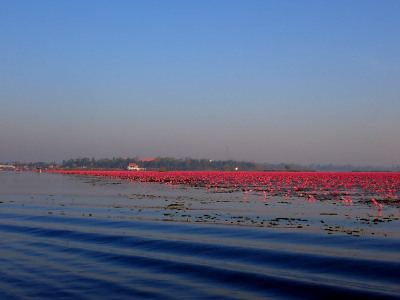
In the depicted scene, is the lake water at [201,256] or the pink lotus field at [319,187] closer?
the lake water at [201,256]

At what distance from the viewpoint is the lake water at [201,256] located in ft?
29.5

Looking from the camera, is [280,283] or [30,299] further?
[280,283]

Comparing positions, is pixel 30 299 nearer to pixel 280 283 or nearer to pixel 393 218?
pixel 280 283

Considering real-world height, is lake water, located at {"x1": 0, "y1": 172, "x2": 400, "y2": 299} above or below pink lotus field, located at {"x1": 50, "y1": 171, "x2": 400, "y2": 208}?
below

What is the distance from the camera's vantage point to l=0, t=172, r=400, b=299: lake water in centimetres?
900

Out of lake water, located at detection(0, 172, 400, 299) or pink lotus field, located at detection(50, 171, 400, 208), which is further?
pink lotus field, located at detection(50, 171, 400, 208)

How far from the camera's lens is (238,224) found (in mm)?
17625

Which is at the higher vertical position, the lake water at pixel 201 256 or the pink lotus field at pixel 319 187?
the pink lotus field at pixel 319 187

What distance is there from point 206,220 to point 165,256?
22.5 ft

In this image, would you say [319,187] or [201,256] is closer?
[201,256]

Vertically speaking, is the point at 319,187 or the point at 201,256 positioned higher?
the point at 319,187

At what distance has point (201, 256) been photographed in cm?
1219

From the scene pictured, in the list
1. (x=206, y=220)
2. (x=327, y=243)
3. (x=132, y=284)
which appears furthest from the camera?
(x=206, y=220)

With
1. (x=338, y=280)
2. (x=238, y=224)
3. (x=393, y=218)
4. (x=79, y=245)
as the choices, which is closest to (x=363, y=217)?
(x=393, y=218)
